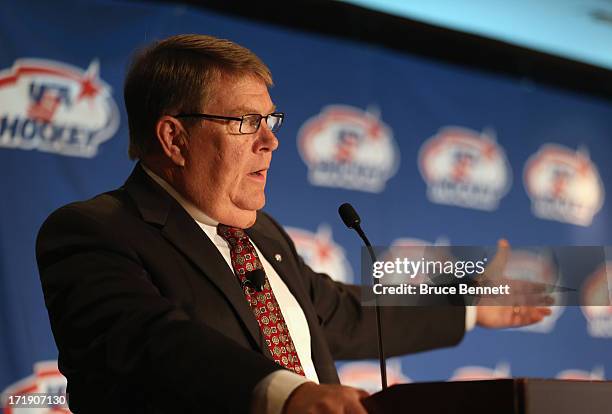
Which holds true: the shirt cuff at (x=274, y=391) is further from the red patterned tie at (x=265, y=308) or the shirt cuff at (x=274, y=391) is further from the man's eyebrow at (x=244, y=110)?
the man's eyebrow at (x=244, y=110)

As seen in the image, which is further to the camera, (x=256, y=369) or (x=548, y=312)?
(x=548, y=312)

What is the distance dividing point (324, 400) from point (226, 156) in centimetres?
101

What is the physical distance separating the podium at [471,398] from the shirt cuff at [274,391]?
12cm

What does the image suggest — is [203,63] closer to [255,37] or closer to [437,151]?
[255,37]

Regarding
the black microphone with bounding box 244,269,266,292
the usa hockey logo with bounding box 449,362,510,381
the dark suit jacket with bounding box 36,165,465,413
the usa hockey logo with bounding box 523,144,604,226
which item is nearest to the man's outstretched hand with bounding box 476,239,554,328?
the dark suit jacket with bounding box 36,165,465,413

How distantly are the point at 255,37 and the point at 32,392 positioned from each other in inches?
75.8

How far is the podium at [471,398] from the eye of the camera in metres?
1.25

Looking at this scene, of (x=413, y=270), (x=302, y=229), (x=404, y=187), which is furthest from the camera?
(x=404, y=187)

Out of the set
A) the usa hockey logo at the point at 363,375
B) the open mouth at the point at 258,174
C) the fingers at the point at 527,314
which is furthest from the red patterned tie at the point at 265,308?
the usa hockey logo at the point at 363,375

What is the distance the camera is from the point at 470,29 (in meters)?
5.15

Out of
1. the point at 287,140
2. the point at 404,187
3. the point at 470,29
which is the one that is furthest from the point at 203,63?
Answer: the point at 470,29

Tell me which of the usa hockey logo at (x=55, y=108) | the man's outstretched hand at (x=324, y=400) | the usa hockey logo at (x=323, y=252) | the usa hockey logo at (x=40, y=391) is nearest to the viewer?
the man's outstretched hand at (x=324, y=400)

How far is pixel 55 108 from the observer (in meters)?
3.54

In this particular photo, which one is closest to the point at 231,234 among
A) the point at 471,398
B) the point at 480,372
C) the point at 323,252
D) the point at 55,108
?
the point at 471,398
